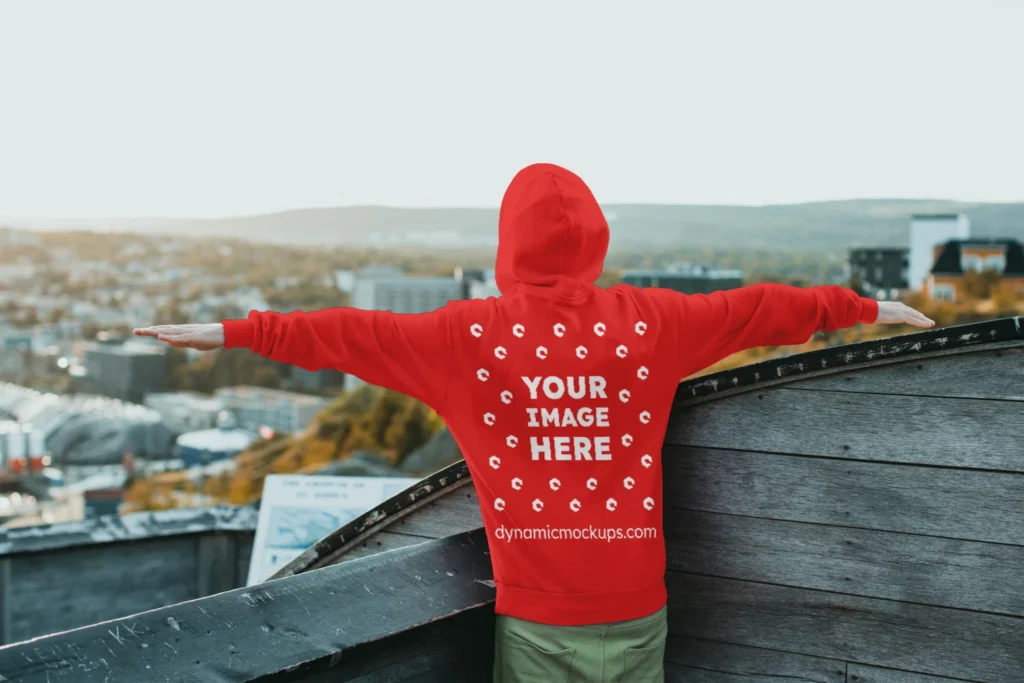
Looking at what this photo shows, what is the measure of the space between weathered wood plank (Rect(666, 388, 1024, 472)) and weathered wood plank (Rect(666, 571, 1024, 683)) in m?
0.24

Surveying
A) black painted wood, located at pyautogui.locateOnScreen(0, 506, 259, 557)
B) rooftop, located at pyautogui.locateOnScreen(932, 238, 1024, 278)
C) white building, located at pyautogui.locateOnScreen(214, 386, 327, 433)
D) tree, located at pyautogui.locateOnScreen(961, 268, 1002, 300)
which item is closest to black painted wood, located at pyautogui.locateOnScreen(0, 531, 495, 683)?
black painted wood, located at pyautogui.locateOnScreen(0, 506, 259, 557)

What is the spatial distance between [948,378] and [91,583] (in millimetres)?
3360

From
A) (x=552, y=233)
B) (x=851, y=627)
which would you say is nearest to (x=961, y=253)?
(x=851, y=627)

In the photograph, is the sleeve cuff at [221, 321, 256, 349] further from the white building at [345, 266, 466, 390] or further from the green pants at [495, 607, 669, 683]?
the white building at [345, 266, 466, 390]

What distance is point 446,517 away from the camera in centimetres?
195

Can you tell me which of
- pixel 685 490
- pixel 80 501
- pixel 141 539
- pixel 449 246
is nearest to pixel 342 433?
pixel 449 246

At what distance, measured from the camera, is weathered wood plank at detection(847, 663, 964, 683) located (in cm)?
153

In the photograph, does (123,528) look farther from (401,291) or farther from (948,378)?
(401,291)

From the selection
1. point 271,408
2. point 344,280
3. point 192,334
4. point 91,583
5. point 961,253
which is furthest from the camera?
point 344,280

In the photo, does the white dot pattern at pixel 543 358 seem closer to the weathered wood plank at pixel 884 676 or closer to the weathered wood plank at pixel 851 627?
the weathered wood plank at pixel 851 627

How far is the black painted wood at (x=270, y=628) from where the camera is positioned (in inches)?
41.3

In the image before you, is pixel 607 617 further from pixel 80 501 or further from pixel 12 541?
pixel 80 501

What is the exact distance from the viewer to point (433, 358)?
4.85 feet

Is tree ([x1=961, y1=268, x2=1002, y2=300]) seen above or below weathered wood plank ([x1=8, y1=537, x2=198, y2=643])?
above
